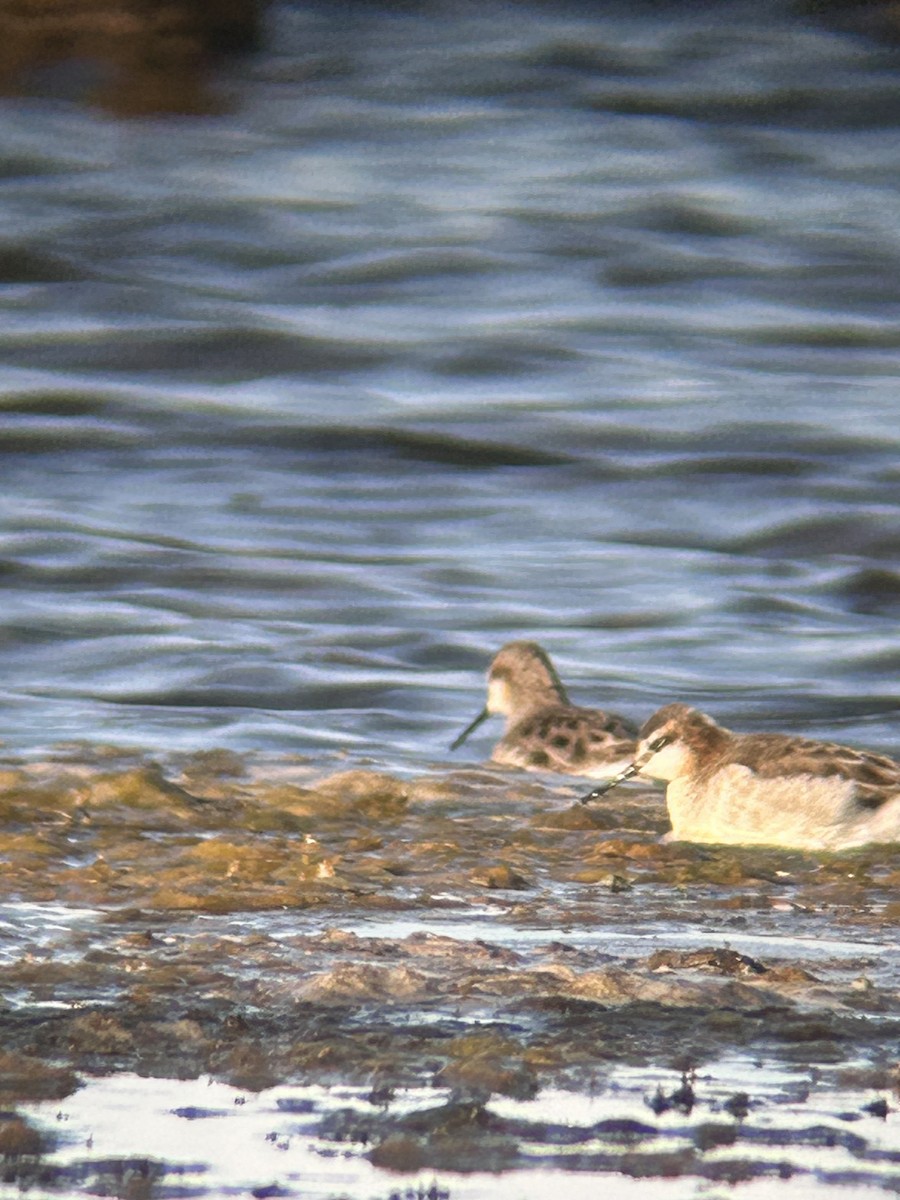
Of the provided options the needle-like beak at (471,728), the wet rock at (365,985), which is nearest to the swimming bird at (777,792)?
the needle-like beak at (471,728)

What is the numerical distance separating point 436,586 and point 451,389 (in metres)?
4.04

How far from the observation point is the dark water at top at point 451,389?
10508 mm

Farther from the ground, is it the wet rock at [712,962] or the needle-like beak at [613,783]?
the wet rock at [712,962]

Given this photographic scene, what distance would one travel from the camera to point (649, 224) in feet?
63.4

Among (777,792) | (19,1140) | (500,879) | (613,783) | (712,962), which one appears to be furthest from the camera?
(613,783)

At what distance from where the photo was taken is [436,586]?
1176 cm

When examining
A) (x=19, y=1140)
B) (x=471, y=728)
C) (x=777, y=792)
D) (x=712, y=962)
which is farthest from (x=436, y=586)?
(x=19, y=1140)

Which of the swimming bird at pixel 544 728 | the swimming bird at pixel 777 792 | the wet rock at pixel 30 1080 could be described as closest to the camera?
the wet rock at pixel 30 1080

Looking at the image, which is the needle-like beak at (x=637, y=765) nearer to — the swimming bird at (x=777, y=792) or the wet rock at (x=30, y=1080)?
the swimming bird at (x=777, y=792)

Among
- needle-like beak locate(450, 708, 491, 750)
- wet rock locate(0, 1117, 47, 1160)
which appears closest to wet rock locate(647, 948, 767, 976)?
wet rock locate(0, 1117, 47, 1160)

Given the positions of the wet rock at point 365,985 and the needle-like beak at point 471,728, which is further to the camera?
the needle-like beak at point 471,728

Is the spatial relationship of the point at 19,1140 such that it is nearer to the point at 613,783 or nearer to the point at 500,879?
the point at 500,879

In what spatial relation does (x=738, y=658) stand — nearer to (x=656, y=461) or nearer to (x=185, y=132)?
(x=656, y=461)

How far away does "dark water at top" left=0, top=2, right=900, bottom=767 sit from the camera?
10.5m
